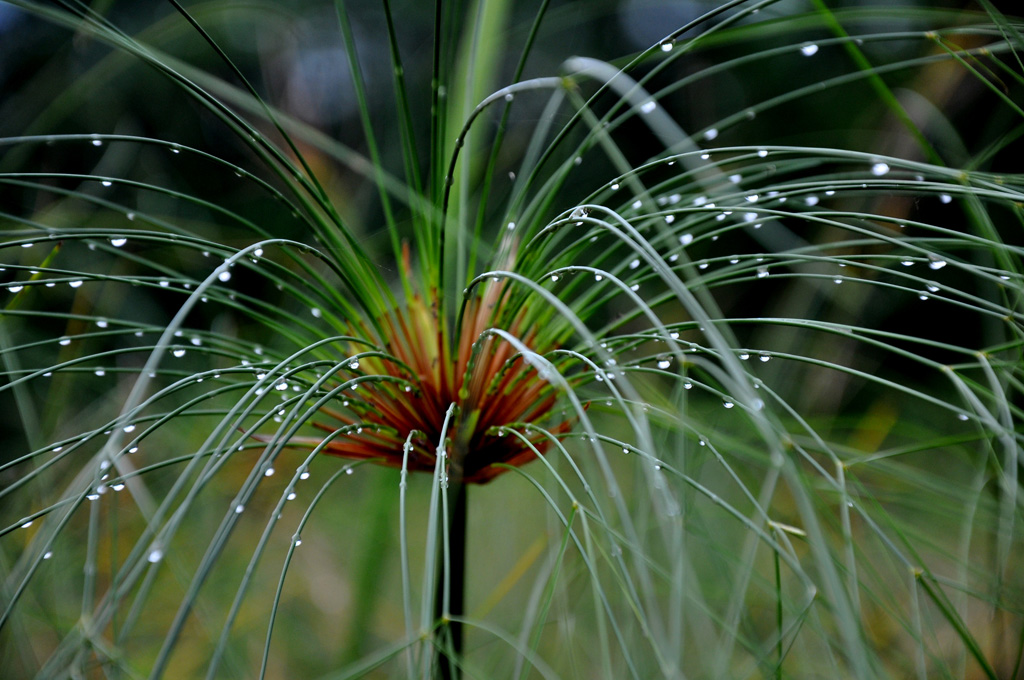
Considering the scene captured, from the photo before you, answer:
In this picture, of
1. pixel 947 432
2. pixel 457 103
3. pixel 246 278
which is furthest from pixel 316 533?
pixel 947 432

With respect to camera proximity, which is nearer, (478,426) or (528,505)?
(478,426)

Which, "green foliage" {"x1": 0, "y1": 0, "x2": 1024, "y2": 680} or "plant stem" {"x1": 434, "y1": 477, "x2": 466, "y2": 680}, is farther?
"green foliage" {"x1": 0, "y1": 0, "x2": 1024, "y2": 680}

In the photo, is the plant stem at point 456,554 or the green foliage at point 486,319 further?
the green foliage at point 486,319

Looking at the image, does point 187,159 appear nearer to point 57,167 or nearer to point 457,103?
point 57,167

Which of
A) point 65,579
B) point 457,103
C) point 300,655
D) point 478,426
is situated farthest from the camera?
point 300,655

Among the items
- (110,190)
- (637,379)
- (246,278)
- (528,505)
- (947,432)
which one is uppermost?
(110,190)

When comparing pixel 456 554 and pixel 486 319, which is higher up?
pixel 486 319

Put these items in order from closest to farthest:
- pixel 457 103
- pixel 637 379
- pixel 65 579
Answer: pixel 457 103
pixel 637 379
pixel 65 579

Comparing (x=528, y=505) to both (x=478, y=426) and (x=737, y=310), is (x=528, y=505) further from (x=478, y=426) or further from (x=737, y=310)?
(x=478, y=426)

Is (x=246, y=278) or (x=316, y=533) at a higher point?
(x=246, y=278)
